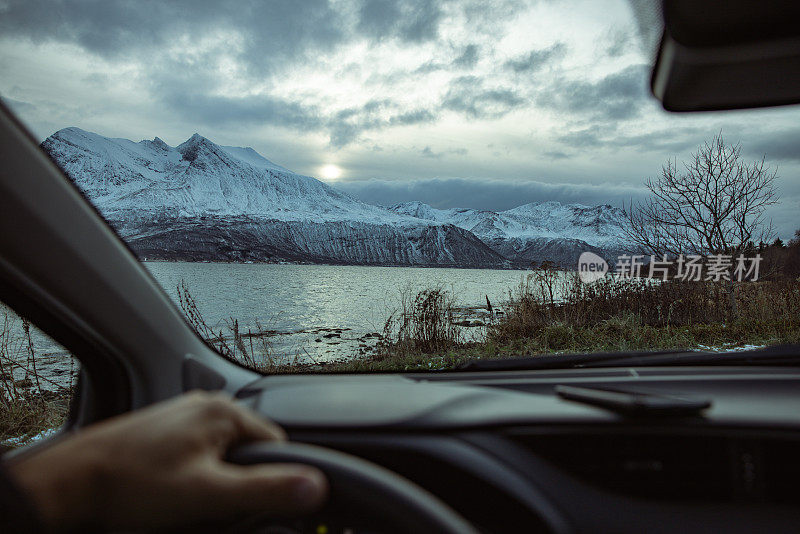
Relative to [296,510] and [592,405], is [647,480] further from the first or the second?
[296,510]

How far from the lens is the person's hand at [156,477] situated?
0.77 metres

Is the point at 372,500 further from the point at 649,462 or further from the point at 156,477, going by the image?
the point at 649,462

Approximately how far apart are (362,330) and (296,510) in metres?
8.75

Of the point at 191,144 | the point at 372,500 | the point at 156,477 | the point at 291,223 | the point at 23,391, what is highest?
the point at 291,223

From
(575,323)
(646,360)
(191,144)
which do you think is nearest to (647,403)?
(646,360)

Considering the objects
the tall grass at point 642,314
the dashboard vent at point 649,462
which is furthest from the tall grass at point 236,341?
the dashboard vent at point 649,462

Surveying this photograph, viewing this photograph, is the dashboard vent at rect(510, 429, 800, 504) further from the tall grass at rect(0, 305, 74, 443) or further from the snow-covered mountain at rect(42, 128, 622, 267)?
the snow-covered mountain at rect(42, 128, 622, 267)

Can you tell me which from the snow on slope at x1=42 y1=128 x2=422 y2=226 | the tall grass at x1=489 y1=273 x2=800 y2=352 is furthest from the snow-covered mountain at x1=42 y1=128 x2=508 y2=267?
the tall grass at x1=489 y1=273 x2=800 y2=352

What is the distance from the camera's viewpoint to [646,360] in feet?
7.84

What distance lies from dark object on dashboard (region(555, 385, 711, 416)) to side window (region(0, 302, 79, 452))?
487cm

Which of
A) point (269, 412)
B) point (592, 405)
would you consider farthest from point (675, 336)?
point (269, 412)

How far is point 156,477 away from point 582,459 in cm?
139

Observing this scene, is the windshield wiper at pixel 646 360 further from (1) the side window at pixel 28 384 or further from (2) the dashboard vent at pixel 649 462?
(1) the side window at pixel 28 384

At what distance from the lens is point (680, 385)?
6.91ft
